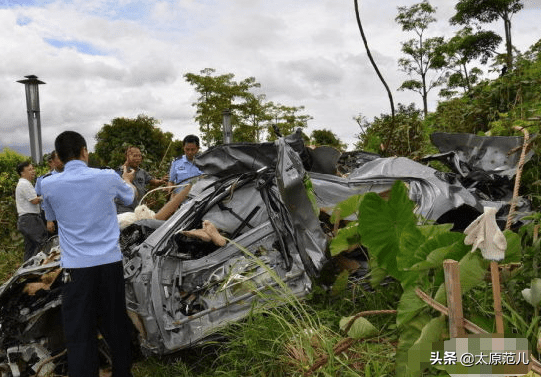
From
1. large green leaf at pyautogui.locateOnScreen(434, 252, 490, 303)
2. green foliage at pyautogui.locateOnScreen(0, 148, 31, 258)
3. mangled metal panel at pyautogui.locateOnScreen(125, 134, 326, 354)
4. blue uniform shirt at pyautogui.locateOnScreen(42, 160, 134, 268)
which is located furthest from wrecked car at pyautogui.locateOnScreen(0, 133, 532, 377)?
green foliage at pyautogui.locateOnScreen(0, 148, 31, 258)

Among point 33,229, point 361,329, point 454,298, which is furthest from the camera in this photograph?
point 33,229

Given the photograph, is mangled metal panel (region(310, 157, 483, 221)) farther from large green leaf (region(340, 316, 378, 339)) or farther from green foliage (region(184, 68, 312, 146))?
green foliage (region(184, 68, 312, 146))

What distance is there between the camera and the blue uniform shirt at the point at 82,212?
365 cm

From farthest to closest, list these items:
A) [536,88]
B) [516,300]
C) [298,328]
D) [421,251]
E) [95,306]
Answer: [536,88]
[95,306]
[298,328]
[516,300]
[421,251]

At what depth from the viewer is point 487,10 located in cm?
2930

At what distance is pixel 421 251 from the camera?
76.6 inches

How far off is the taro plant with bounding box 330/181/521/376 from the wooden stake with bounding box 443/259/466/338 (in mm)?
101

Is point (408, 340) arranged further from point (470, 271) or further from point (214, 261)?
point (214, 261)

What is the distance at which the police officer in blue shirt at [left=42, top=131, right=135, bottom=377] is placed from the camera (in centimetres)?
365

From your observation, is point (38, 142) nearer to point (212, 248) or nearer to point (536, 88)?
point (212, 248)

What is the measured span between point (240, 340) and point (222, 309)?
243 millimetres

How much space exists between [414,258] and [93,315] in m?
2.61

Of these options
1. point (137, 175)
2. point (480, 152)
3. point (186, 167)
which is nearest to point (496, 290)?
point (480, 152)

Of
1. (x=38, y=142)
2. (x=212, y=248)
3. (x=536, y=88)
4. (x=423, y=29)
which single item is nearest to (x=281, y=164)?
(x=212, y=248)
